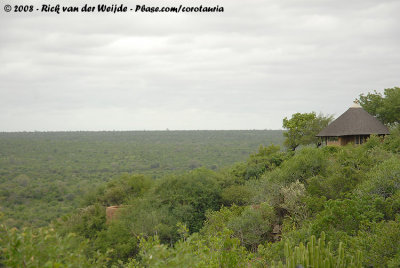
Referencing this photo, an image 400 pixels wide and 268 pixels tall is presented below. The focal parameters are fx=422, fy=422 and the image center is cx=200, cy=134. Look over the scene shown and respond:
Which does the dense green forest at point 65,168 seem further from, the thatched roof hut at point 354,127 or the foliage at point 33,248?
the thatched roof hut at point 354,127

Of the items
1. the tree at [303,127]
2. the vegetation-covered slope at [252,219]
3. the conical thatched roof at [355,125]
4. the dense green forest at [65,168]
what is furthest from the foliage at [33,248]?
the tree at [303,127]

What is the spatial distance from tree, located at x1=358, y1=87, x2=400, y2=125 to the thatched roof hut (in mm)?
3042

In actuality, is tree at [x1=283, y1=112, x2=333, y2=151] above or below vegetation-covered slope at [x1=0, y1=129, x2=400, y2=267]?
above

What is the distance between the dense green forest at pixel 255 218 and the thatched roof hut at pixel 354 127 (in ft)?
8.48

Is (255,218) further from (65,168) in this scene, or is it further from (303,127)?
(65,168)

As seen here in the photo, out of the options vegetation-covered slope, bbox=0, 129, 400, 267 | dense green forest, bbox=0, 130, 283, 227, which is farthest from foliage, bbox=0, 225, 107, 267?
dense green forest, bbox=0, 130, 283, 227

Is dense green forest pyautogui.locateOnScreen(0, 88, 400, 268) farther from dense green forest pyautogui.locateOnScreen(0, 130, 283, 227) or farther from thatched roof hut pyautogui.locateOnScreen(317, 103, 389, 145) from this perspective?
dense green forest pyautogui.locateOnScreen(0, 130, 283, 227)

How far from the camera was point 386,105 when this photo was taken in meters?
37.4

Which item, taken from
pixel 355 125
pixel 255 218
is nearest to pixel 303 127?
pixel 355 125

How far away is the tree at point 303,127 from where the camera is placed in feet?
131

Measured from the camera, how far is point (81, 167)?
95562 millimetres

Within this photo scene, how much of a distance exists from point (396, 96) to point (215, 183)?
17693mm

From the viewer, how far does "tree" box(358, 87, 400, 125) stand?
3691cm

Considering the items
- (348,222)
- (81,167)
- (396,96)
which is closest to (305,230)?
(348,222)
